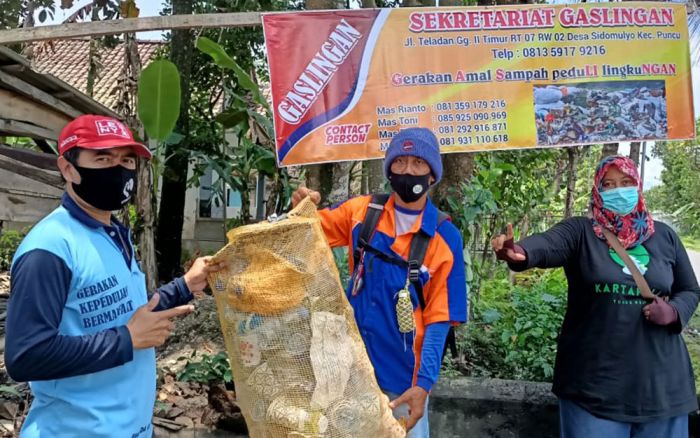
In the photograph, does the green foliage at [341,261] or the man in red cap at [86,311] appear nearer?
the man in red cap at [86,311]

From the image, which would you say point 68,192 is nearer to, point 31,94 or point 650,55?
point 650,55

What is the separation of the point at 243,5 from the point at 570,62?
495 cm

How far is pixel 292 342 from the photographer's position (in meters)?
1.81

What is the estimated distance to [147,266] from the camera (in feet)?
16.1

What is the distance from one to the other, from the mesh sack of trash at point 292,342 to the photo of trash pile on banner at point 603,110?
91.0 inches


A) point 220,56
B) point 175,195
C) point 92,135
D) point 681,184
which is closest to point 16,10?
point 175,195

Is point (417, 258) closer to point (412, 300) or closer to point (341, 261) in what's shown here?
point (412, 300)

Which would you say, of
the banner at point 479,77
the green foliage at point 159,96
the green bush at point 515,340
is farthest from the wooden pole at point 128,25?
the green bush at point 515,340

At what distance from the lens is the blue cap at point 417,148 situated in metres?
2.12

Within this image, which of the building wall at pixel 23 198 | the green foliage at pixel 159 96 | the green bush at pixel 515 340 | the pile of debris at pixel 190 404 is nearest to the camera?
the pile of debris at pixel 190 404

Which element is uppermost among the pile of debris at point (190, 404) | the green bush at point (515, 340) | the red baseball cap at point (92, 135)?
the red baseball cap at point (92, 135)

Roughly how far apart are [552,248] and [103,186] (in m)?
1.75

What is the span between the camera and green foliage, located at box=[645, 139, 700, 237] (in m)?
26.5

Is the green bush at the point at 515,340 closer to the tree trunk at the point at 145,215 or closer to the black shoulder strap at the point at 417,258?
the black shoulder strap at the point at 417,258
